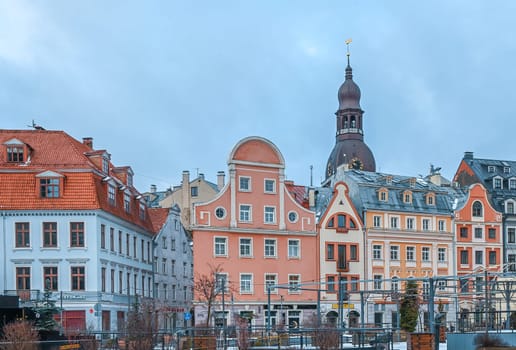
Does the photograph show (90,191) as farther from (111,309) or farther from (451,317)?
(451,317)

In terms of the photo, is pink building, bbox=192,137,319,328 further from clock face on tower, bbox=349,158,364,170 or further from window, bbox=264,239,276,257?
clock face on tower, bbox=349,158,364,170

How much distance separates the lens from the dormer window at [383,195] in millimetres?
61794

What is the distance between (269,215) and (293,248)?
2913 millimetres

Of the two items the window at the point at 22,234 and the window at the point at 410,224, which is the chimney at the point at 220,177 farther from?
the window at the point at 22,234

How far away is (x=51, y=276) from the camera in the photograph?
4581 cm

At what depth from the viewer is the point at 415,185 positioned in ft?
213

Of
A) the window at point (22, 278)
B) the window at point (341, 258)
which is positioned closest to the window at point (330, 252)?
the window at point (341, 258)

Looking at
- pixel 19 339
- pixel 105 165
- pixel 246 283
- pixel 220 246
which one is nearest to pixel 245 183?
pixel 220 246

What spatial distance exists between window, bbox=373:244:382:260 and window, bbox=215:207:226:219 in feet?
39.0

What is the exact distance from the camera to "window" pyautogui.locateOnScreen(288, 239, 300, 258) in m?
57.4

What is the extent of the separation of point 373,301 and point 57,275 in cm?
2365

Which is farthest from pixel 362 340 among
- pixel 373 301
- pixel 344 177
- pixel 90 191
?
pixel 344 177

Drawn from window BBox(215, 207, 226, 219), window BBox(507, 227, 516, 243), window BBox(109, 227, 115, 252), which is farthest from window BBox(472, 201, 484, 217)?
window BBox(109, 227, 115, 252)

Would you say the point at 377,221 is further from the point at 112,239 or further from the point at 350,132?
the point at 350,132
